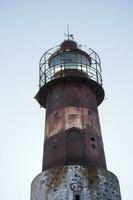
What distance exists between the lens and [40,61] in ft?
78.2

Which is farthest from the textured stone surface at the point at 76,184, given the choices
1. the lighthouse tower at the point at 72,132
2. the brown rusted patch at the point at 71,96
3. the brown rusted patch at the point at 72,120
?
the brown rusted patch at the point at 71,96

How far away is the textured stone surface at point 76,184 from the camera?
688 inches

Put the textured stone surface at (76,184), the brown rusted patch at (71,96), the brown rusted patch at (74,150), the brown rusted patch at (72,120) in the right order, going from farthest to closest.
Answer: the brown rusted patch at (71,96)
the brown rusted patch at (72,120)
the brown rusted patch at (74,150)
the textured stone surface at (76,184)

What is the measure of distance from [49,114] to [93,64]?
4.41 m

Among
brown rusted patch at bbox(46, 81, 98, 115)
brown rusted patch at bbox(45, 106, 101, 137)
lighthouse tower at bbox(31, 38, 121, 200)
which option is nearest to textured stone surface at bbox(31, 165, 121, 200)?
lighthouse tower at bbox(31, 38, 121, 200)

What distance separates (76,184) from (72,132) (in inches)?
125

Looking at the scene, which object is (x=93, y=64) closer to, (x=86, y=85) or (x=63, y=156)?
(x=86, y=85)

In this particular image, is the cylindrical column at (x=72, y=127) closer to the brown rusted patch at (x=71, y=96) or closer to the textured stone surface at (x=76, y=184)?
the brown rusted patch at (x=71, y=96)

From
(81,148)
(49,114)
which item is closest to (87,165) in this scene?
(81,148)

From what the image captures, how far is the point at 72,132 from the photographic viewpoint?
19891mm

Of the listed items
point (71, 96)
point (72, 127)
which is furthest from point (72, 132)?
point (71, 96)

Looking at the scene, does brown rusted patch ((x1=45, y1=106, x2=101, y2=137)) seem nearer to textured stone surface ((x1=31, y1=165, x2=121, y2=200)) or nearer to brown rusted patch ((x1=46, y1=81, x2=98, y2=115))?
brown rusted patch ((x1=46, y1=81, x2=98, y2=115))

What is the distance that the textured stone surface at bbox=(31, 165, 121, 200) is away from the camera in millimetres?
17469

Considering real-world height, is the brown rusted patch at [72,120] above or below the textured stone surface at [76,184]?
above
